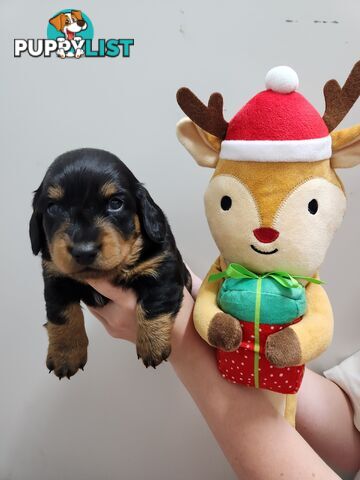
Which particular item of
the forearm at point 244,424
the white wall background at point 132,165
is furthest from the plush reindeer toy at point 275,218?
the white wall background at point 132,165

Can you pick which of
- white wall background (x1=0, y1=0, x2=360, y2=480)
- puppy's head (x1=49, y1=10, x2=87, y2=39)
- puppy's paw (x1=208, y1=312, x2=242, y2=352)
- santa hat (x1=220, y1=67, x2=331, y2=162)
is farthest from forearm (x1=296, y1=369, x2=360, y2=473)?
puppy's head (x1=49, y1=10, x2=87, y2=39)

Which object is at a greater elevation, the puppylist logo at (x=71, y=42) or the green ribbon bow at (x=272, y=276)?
the puppylist logo at (x=71, y=42)

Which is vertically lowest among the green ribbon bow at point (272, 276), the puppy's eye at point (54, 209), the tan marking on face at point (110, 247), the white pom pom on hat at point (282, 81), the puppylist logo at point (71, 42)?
the green ribbon bow at point (272, 276)

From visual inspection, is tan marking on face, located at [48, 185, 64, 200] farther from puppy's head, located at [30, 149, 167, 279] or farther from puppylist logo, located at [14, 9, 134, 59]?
puppylist logo, located at [14, 9, 134, 59]

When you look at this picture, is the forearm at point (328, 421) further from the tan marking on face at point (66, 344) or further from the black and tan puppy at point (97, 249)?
the tan marking on face at point (66, 344)

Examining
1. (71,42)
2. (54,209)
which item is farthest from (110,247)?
(71,42)

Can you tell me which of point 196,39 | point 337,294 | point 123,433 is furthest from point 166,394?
point 196,39
